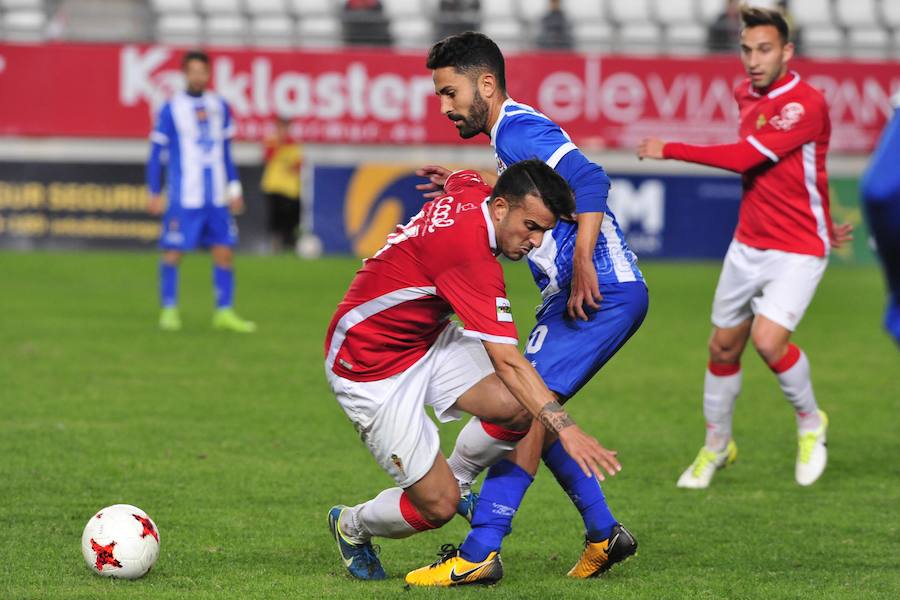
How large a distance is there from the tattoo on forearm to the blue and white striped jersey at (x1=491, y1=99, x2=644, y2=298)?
0.88m

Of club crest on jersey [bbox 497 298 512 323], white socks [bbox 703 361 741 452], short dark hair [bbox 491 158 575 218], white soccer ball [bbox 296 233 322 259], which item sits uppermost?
short dark hair [bbox 491 158 575 218]

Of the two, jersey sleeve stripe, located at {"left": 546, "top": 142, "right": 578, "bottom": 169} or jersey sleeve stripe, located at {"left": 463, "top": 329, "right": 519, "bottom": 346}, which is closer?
jersey sleeve stripe, located at {"left": 463, "top": 329, "right": 519, "bottom": 346}

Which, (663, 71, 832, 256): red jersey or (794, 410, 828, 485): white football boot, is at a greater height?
(663, 71, 832, 256): red jersey

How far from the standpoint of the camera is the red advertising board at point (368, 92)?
2167 cm

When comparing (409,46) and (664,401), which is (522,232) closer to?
(664,401)

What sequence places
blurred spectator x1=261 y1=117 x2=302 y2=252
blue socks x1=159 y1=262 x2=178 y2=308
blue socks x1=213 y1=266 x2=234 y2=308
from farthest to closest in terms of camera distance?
blurred spectator x1=261 y1=117 x2=302 y2=252, blue socks x1=159 y1=262 x2=178 y2=308, blue socks x1=213 y1=266 x2=234 y2=308

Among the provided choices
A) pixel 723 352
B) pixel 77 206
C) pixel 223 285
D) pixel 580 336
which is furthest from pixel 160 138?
pixel 580 336

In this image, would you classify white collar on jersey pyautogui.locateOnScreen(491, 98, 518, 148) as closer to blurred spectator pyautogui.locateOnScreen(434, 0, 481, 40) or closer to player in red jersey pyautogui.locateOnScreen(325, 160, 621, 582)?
player in red jersey pyautogui.locateOnScreen(325, 160, 621, 582)

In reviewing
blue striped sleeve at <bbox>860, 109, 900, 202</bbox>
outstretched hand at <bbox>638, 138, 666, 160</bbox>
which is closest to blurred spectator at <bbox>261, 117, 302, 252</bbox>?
outstretched hand at <bbox>638, 138, 666, 160</bbox>

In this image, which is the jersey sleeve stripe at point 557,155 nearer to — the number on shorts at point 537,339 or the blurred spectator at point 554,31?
the number on shorts at point 537,339

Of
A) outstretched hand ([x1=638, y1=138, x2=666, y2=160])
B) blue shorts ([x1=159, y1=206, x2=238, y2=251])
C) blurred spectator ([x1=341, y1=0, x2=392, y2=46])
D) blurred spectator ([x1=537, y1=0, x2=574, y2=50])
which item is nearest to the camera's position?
outstretched hand ([x1=638, y1=138, x2=666, y2=160])

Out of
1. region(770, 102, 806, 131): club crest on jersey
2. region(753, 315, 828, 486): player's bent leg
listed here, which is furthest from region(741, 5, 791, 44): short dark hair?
region(753, 315, 828, 486): player's bent leg

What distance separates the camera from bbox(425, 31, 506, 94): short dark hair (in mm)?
5281

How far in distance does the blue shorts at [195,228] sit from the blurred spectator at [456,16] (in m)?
10.6
